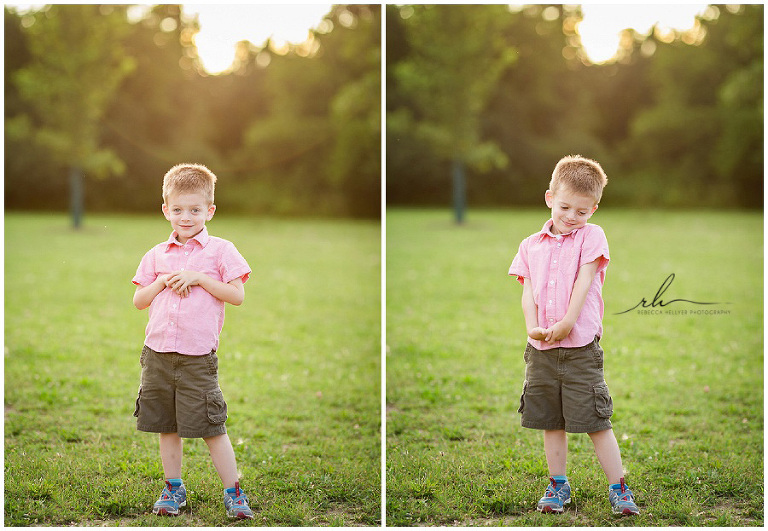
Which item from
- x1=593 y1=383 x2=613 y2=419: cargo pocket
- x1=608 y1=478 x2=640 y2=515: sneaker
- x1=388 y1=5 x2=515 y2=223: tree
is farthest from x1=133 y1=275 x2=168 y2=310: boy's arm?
x1=388 y1=5 x2=515 y2=223: tree

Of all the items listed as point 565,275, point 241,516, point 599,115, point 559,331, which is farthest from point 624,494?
point 599,115

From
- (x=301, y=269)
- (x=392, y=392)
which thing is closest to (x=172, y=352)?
(x=392, y=392)

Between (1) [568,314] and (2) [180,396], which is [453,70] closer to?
(1) [568,314]

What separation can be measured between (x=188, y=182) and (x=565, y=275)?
114cm

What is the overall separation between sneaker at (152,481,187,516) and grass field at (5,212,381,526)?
0.09ft

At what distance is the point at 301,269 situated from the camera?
7.97m

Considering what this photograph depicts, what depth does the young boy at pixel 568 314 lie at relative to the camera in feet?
7.72

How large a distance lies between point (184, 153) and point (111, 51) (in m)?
1.30

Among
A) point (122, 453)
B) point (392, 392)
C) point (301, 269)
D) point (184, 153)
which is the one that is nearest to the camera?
point (122, 453)

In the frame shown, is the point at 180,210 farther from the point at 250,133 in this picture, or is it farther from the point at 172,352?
the point at 250,133

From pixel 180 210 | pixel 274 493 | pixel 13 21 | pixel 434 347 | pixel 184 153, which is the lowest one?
pixel 274 493

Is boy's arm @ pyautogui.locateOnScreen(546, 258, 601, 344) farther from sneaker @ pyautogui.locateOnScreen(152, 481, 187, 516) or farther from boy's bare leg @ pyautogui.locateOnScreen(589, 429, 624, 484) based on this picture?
sneaker @ pyautogui.locateOnScreen(152, 481, 187, 516)

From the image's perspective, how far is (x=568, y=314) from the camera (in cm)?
233

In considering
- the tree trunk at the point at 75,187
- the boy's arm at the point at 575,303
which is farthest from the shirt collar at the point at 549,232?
the tree trunk at the point at 75,187
